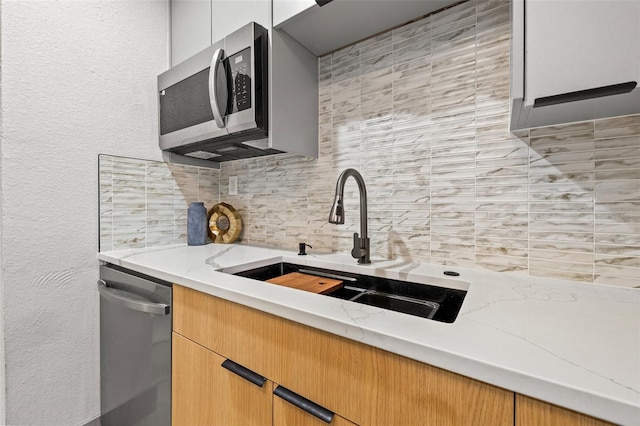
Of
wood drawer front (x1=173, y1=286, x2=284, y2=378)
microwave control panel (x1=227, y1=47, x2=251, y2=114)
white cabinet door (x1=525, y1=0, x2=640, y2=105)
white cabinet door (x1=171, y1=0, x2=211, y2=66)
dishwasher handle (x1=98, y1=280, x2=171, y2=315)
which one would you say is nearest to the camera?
white cabinet door (x1=525, y1=0, x2=640, y2=105)

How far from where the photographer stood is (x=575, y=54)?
579 mm

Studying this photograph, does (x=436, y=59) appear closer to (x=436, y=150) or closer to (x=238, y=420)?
(x=436, y=150)

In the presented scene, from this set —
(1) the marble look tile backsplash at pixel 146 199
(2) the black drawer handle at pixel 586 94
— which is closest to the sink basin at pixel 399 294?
(2) the black drawer handle at pixel 586 94

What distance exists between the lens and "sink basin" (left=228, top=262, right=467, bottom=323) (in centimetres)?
82

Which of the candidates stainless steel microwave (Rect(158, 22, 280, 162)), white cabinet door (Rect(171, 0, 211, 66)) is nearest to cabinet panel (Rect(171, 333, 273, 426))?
stainless steel microwave (Rect(158, 22, 280, 162))

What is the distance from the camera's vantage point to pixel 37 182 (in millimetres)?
1165

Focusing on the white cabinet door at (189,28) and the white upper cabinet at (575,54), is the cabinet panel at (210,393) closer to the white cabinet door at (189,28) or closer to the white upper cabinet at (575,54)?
the white upper cabinet at (575,54)

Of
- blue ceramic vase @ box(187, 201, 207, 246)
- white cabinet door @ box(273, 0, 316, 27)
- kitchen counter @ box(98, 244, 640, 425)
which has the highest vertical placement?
white cabinet door @ box(273, 0, 316, 27)

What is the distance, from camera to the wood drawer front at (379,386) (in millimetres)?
424

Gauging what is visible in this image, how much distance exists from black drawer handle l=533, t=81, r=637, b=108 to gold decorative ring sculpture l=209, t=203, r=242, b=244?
56.4 inches

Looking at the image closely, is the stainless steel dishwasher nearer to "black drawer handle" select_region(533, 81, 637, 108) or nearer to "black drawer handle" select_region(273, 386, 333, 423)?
"black drawer handle" select_region(273, 386, 333, 423)

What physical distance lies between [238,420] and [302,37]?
1.38 meters

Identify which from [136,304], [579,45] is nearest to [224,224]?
[136,304]

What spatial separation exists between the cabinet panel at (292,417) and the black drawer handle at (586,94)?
0.80m
